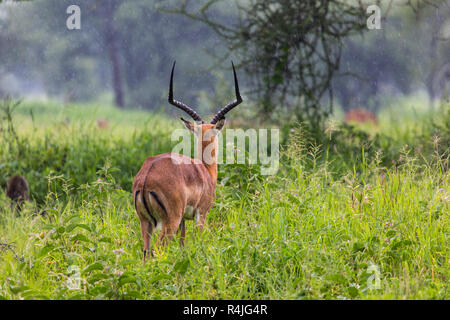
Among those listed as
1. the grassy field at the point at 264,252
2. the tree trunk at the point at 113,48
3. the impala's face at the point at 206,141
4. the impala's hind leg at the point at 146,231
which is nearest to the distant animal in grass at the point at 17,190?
the grassy field at the point at 264,252

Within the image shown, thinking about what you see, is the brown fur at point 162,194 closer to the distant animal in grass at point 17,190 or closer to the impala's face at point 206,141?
the impala's face at point 206,141

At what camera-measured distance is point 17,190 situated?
23.8 ft

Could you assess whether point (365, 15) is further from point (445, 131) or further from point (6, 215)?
point (6, 215)

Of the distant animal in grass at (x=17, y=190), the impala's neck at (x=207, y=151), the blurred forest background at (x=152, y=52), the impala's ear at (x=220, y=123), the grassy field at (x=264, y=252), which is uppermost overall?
the blurred forest background at (x=152, y=52)

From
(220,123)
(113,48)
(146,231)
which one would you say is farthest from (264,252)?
(113,48)

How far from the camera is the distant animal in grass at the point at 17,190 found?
23.7ft

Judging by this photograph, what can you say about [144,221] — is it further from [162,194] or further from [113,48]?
[113,48]

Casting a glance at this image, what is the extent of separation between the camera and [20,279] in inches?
155

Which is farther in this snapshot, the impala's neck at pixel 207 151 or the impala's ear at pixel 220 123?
A: the impala's ear at pixel 220 123

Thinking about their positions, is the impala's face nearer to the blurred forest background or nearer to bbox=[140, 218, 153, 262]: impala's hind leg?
bbox=[140, 218, 153, 262]: impala's hind leg

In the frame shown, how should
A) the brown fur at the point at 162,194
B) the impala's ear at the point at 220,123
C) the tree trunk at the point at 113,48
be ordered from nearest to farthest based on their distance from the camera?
the brown fur at the point at 162,194 → the impala's ear at the point at 220,123 → the tree trunk at the point at 113,48

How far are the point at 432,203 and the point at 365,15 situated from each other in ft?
17.3

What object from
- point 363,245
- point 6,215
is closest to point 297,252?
point 363,245

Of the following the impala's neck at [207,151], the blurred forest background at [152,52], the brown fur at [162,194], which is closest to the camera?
the brown fur at [162,194]
